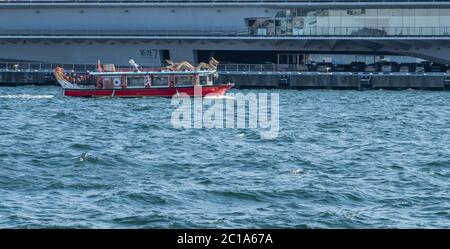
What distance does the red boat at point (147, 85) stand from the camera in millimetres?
73000

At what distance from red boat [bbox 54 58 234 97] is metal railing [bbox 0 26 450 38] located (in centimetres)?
1811

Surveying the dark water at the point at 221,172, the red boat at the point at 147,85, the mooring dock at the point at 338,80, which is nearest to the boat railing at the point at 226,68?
the mooring dock at the point at 338,80

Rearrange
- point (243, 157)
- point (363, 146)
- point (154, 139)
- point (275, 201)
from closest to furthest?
point (275, 201) → point (243, 157) → point (363, 146) → point (154, 139)

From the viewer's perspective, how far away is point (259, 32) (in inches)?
3610

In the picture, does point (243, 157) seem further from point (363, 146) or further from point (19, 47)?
point (19, 47)

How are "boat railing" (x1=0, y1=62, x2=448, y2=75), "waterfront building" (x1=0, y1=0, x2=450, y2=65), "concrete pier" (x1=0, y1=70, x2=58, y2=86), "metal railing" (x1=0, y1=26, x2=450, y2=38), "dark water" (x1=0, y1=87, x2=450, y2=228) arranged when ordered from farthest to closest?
"waterfront building" (x1=0, y1=0, x2=450, y2=65)
"metal railing" (x1=0, y1=26, x2=450, y2=38)
"boat railing" (x1=0, y1=62, x2=448, y2=75)
"concrete pier" (x1=0, y1=70, x2=58, y2=86)
"dark water" (x1=0, y1=87, x2=450, y2=228)

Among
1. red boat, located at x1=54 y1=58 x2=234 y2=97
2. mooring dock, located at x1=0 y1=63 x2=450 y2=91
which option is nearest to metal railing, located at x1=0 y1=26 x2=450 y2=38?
mooring dock, located at x1=0 y1=63 x2=450 y2=91

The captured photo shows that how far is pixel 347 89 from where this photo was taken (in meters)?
84.2

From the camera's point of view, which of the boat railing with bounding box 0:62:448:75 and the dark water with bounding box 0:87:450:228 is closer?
the dark water with bounding box 0:87:450:228

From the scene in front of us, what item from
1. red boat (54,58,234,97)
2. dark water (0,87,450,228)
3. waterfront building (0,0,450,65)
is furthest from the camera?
waterfront building (0,0,450,65)

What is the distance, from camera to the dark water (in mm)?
20672

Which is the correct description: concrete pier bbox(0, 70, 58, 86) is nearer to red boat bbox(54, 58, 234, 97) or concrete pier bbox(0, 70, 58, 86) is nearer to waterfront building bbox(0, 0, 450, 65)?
waterfront building bbox(0, 0, 450, 65)
